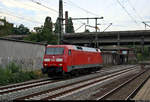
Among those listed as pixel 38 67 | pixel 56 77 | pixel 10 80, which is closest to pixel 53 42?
pixel 38 67

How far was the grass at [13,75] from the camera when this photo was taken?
16.8 meters

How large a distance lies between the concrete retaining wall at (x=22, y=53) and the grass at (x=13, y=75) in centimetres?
58

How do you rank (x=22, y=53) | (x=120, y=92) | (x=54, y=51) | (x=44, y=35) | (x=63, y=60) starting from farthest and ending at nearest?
(x=44, y=35)
(x=22, y=53)
(x=54, y=51)
(x=63, y=60)
(x=120, y=92)

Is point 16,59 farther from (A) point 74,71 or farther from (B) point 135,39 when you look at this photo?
(B) point 135,39

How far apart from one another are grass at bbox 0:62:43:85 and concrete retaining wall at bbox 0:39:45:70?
58 centimetres

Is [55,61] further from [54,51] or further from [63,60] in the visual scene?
[54,51]

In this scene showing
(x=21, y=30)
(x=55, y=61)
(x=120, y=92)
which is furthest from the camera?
(x=21, y=30)

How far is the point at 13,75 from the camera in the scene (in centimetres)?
1805

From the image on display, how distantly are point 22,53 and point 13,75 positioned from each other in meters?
4.23

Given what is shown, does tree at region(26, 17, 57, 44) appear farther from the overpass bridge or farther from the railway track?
the railway track

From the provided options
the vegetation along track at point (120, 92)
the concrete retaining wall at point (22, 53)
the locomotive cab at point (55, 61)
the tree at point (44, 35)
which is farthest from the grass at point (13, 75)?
the tree at point (44, 35)

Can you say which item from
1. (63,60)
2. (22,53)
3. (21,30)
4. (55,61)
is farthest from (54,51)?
(21,30)

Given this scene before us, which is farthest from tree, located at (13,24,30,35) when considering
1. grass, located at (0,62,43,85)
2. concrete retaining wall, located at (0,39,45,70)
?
grass, located at (0,62,43,85)

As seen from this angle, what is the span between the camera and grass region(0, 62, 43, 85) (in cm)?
1677
